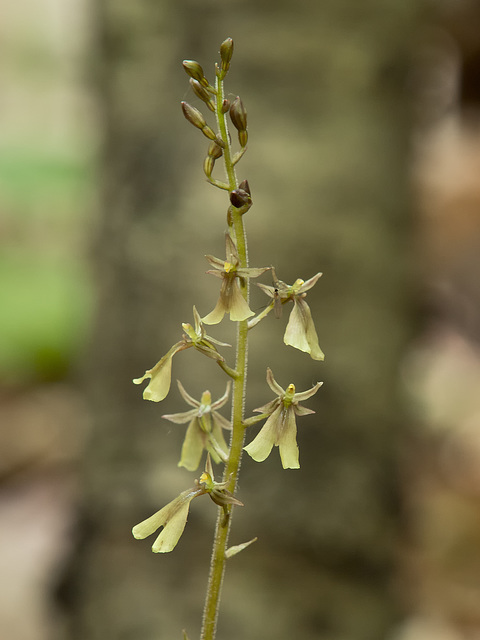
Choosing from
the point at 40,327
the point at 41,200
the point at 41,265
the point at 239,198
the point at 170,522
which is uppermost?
the point at 239,198

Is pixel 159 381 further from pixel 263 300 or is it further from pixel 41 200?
pixel 41 200

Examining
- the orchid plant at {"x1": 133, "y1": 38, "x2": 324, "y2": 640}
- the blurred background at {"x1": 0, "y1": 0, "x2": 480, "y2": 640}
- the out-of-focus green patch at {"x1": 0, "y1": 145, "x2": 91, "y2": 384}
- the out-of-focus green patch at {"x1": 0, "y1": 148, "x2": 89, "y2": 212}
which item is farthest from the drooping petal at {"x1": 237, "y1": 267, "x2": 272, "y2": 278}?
the out-of-focus green patch at {"x1": 0, "y1": 148, "x2": 89, "y2": 212}

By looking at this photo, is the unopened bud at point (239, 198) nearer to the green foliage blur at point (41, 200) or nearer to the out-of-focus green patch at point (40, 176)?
the green foliage blur at point (41, 200)

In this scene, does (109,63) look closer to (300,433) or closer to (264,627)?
(300,433)

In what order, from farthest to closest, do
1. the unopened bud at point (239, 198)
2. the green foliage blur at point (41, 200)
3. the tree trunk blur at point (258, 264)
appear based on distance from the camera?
1. the green foliage blur at point (41, 200)
2. the tree trunk blur at point (258, 264)
3. the unopened bud at point (239, 198)

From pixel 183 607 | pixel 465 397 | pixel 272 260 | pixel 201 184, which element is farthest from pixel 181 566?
pixel 465 397

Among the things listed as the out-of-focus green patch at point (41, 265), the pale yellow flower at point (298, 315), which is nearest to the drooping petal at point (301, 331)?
the pale yellow flower at point (298, 315)

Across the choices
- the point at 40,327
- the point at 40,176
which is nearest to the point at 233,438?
the point at 40,327
